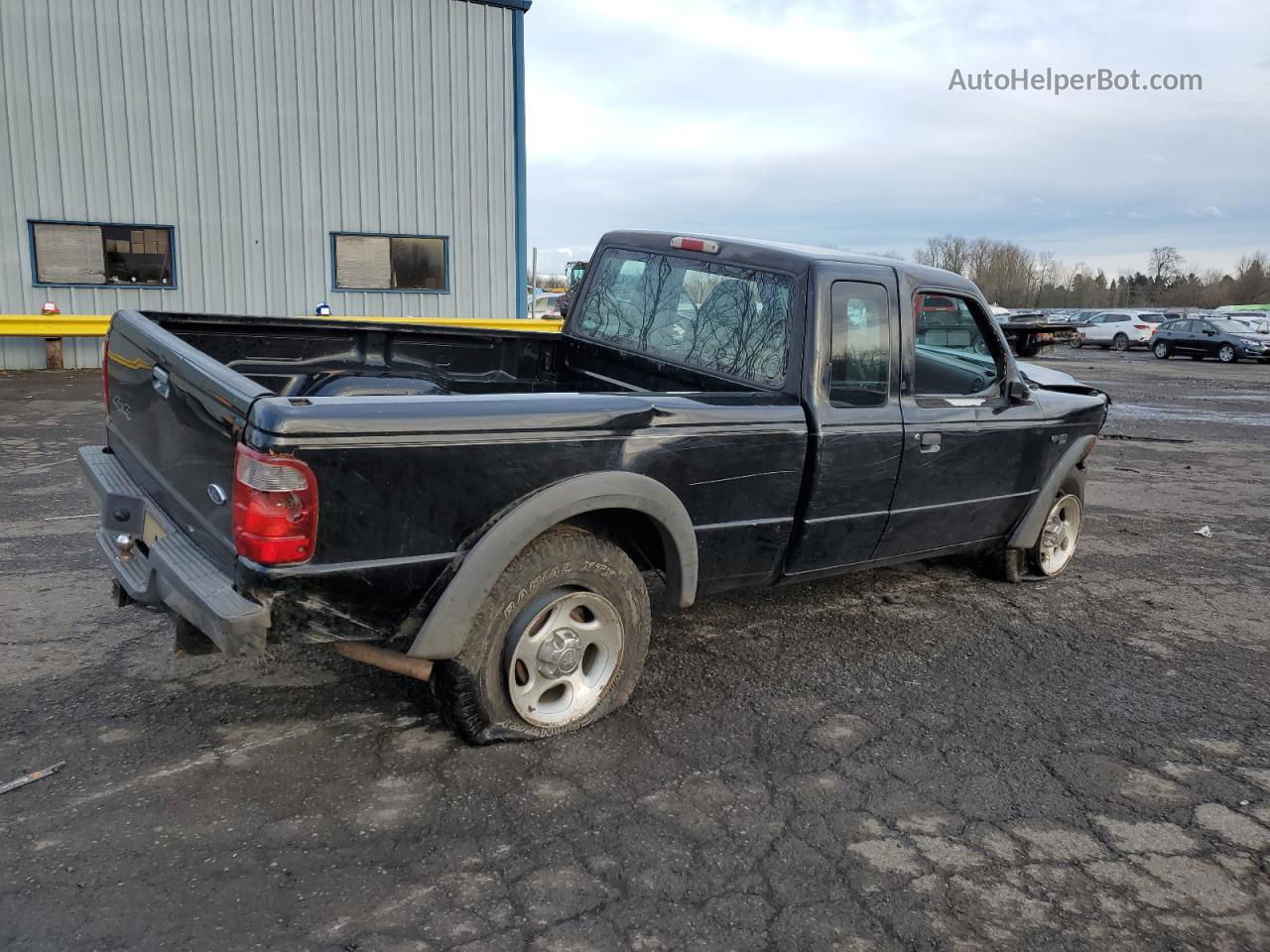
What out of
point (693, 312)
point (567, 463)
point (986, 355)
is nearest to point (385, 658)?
point (567, 463)

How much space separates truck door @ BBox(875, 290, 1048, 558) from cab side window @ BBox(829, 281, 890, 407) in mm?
161

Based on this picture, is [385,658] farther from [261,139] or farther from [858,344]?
[261,139]

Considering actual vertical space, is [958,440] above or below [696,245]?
below

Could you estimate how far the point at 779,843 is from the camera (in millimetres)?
2947

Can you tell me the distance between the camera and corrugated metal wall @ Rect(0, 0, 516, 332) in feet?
48.9

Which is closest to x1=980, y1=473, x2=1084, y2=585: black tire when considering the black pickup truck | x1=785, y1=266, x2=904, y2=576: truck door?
the black pickup truck

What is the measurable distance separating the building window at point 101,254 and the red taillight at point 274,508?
1505cm

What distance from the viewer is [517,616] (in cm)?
330

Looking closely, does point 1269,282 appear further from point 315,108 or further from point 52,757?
point 52,757

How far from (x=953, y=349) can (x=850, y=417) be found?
1.15m

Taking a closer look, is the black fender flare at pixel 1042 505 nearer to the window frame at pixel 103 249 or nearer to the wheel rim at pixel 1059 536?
the wheel rim at pixel 1059 536

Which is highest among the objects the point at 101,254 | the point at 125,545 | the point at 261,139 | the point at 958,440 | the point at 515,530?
the point at 261,139

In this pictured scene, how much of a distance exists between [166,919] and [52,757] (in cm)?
110

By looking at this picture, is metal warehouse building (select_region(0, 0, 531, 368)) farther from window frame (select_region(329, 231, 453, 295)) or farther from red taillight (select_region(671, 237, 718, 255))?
red taillight (select_region(671, 237, 718, 255))
